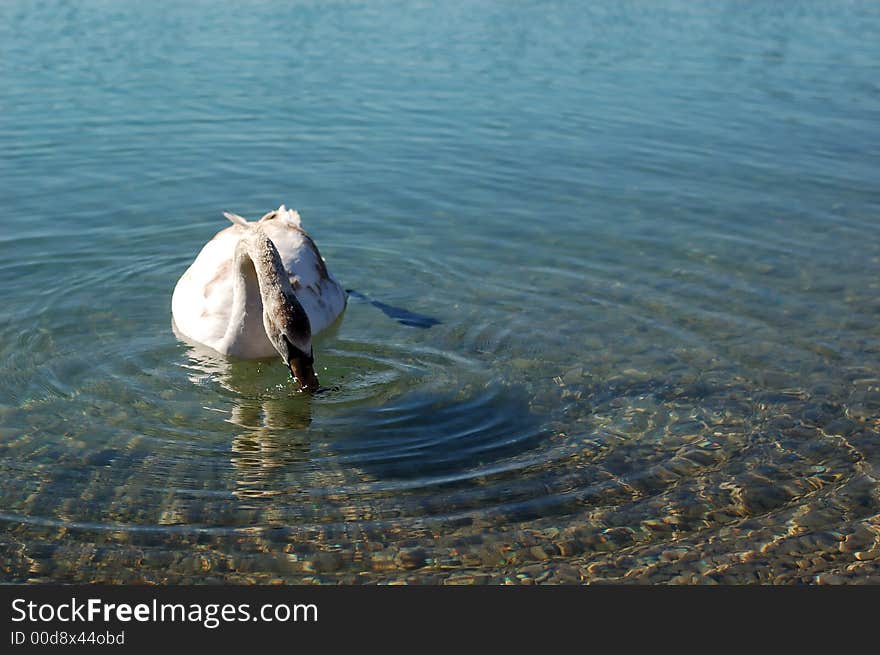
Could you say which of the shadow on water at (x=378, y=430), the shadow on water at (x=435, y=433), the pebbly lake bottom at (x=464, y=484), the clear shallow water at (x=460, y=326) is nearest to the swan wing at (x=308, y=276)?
the clear shallow water at (x=460, y=326)

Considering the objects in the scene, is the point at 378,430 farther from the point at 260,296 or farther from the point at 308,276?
the point at 308,276

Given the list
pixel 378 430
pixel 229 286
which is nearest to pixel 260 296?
pixel 229 286

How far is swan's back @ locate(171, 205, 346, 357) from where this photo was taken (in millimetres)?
10500

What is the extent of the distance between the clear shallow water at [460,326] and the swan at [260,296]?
307 millimetres

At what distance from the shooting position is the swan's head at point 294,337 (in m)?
8.51

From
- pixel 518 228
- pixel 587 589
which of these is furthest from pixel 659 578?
pixel 518 228

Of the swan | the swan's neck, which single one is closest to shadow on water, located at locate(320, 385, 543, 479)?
the swan

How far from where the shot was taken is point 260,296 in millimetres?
Result: 10250

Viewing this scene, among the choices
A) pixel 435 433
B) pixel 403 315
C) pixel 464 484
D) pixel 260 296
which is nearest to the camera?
pixel 464 484

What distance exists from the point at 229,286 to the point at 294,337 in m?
2.37

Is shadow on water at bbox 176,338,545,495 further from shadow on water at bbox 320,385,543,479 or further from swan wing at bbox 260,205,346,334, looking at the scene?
swan wing at bbox 260,205,346,334

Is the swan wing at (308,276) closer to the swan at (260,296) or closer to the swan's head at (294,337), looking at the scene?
the swan at (260,296)

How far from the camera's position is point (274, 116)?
19781 millimetres

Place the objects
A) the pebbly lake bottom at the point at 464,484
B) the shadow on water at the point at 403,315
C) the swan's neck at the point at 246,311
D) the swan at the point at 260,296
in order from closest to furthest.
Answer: the pebbly lake bottom at the point at 464,484 → the swan at the point at 260,296 → the swan's neck at the point at 246,311 → the shadow on water at the point at 403,315
